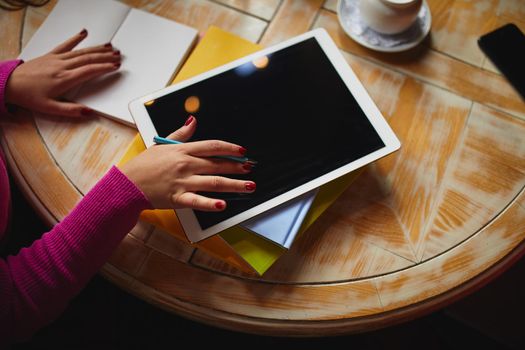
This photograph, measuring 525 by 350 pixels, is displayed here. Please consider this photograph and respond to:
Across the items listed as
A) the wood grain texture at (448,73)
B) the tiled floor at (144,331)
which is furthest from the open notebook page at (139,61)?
the tiled floor at (144,331)

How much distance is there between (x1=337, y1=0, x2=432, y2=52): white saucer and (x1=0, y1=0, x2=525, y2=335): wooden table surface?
1cm

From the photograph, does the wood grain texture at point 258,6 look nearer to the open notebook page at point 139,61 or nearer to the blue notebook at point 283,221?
the open notebook page at point 139,61

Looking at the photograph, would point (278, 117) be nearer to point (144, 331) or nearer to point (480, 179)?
point (480, 179)

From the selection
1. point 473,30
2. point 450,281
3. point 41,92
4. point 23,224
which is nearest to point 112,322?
point 23,224

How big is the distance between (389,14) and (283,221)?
1.21ft

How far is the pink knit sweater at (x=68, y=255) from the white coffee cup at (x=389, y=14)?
461 mm

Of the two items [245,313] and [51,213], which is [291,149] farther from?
[51,213]

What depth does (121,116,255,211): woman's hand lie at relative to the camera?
57 cm

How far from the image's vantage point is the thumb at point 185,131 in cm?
58

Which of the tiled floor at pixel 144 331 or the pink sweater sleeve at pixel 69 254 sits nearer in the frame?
the pink sweater sleeve at pixel 69 254

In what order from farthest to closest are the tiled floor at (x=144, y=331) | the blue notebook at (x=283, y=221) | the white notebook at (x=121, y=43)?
1. the tiled floor at (x=144, y=331)
2. the white notebook at (x=121, y=43)
3. the blue notebook at (x=283, y=221)

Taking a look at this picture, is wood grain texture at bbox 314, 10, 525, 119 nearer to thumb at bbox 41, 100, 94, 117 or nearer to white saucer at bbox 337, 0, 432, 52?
white saucer at bbox 337, 0, 432, 52

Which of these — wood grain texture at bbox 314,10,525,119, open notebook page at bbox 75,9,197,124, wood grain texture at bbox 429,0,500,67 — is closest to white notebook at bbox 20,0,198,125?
open notebook page at bbox 75,9,197,124

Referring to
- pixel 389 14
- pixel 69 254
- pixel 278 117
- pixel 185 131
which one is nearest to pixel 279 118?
pixel 278 117
